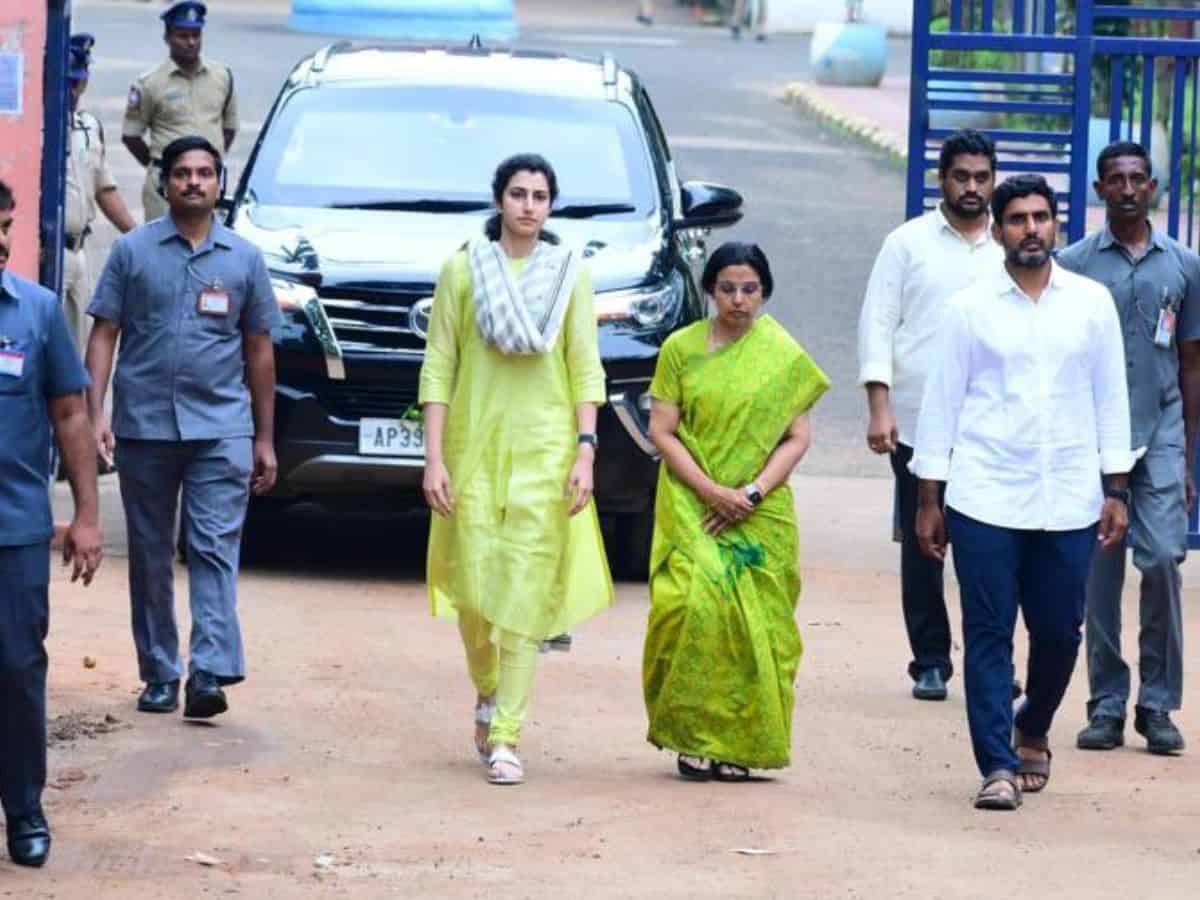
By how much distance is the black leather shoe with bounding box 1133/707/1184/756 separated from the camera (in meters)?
9.01

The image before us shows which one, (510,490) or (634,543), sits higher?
(510,490)

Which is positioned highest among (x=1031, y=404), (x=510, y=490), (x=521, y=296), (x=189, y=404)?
(x=521, y=296)

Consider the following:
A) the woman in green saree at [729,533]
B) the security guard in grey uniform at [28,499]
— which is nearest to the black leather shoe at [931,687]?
the woman in green saree at [729,533]

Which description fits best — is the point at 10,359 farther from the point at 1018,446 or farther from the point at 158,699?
the point at 1018,446

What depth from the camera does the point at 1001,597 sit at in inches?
321

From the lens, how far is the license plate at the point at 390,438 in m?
11.2

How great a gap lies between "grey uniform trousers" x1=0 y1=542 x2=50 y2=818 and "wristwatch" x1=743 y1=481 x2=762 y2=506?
212 centimetres

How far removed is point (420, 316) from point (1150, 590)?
11.2 feet

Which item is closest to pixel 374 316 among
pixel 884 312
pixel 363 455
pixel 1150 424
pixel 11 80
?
pixel 363 455

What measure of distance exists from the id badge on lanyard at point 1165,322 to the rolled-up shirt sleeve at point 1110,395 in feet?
2.77

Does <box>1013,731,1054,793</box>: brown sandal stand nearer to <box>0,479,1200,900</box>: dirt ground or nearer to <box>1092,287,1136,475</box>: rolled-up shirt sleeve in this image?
<box>0,479,1200,900</box>: dirt ground

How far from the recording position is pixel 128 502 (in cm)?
916

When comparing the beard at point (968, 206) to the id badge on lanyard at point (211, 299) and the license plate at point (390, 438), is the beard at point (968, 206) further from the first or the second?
the license plate at point (390, 438)

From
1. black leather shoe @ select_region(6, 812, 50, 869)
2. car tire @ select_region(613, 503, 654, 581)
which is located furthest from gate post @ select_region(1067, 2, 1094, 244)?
black leather shoe @ select_region(6, 812, 50, 869)
